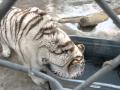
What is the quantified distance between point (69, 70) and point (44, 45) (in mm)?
245

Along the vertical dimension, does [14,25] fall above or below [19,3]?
above

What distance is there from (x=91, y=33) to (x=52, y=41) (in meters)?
0.70

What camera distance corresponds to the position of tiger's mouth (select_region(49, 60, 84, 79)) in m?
2.29

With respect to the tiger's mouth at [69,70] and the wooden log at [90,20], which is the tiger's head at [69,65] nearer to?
the tiger's mouth at [69,70]

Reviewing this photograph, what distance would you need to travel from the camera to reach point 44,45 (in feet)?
7.59

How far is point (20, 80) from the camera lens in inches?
108

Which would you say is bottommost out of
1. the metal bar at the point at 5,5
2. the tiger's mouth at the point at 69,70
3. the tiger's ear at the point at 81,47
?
the tiger's mouth at the point at 69,70

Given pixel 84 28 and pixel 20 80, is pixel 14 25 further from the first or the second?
pixel 84 28

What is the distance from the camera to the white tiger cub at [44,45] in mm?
2279

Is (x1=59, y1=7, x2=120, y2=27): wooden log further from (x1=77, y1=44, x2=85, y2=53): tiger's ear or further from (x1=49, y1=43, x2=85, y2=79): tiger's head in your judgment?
(x1=49, y1=43, x2=85, y2=79): tiger's head

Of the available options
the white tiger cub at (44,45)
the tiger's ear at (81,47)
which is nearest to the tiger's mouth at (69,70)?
the white tiger cub at (44,45)

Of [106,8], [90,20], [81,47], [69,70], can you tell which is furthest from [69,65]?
[106,8]

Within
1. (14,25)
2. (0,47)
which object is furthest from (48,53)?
(0,47)

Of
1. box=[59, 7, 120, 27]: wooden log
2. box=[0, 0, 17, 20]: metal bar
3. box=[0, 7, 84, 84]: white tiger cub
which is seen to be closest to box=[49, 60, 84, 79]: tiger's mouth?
box=[0, 7, 84, 84]: white tiger cub
